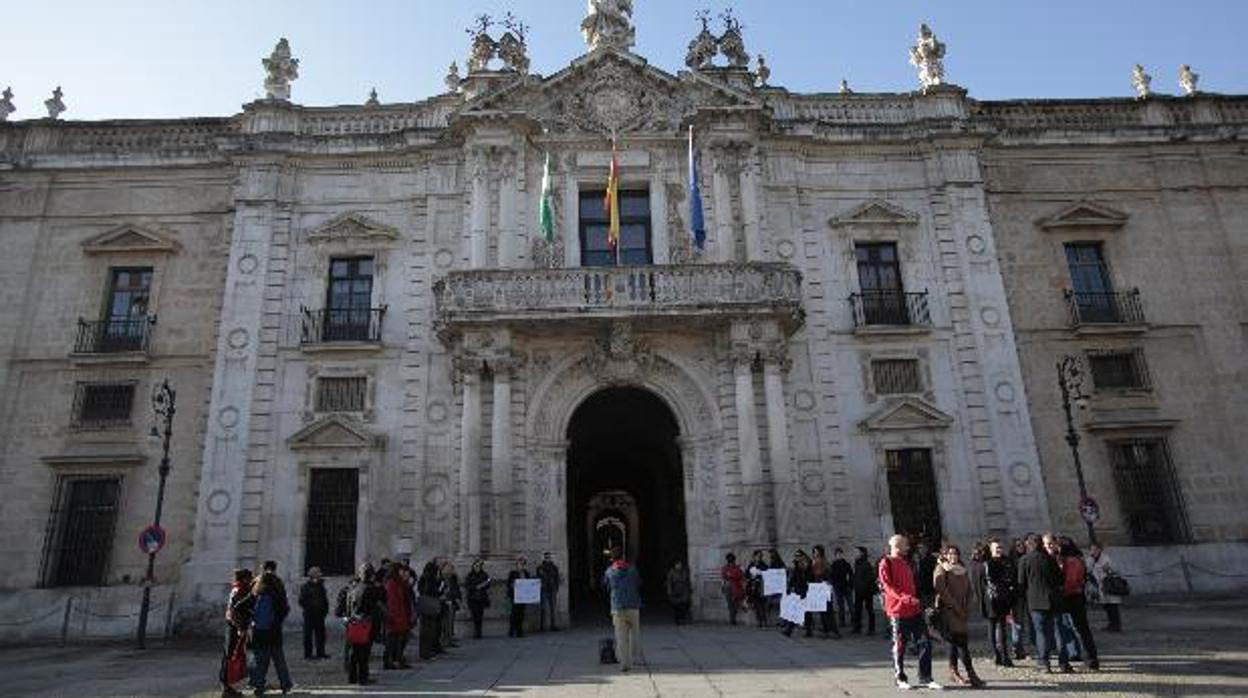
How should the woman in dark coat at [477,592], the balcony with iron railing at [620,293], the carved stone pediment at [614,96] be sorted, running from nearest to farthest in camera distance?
the woman in dark coat at [477,592], the balcony with iron railing at [620,293], the carved stone pediment at [614,96]

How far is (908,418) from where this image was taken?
740 inches

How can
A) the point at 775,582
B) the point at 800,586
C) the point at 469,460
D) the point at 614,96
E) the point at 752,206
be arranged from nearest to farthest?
the point at 800,586 → the point at 775,582 → the point at 469,460 → the point at 752,206 → the point at 614,96

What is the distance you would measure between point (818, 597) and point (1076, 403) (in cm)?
943

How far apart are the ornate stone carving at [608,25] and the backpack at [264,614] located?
16419mm

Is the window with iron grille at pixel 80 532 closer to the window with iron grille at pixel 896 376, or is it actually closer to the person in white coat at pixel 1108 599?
the window with iron grille at pixel 896 376

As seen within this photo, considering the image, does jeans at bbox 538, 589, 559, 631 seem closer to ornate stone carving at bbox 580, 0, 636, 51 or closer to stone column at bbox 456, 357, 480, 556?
stone column at bbox 456, 357, 480, 556

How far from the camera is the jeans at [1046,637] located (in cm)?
952

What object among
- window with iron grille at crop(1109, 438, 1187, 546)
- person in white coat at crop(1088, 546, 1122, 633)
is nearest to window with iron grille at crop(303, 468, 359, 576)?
person in white coat at crop(1088, 546, 1122, 633)

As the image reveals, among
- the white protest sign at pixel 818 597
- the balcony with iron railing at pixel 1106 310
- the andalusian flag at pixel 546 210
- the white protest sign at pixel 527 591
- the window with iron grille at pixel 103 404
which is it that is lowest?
the white protest sign at pixel 818 597

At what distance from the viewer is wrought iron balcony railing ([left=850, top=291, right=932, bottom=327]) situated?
19.7 metres

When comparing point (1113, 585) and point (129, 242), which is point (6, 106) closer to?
point (129, 242)

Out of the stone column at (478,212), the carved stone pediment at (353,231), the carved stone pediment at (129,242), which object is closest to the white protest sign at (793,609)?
the stone column at (478,212)

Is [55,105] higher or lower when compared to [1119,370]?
higher

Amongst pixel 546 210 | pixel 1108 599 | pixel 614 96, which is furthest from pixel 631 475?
pixel 1108 599
